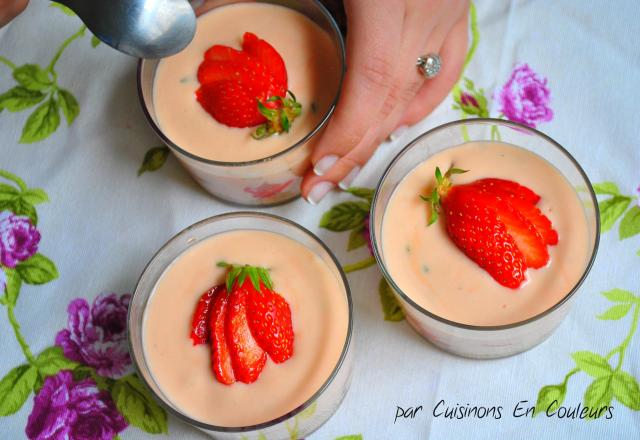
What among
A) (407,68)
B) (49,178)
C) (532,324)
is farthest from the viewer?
(49,178)

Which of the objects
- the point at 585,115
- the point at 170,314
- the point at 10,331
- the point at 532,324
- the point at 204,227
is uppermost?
the point at 585,115

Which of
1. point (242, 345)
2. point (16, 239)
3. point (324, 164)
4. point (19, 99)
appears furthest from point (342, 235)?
point (19, 99)

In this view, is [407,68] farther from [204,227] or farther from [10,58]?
[10,58]

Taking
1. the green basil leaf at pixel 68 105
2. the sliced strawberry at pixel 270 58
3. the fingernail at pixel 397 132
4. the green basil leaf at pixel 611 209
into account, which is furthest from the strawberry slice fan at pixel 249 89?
the green basil leaf at pixel 611 209

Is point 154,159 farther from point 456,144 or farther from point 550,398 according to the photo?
point 550,398

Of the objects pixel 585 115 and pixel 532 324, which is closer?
pixel 532 324

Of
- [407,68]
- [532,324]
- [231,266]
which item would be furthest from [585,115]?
[231,266]

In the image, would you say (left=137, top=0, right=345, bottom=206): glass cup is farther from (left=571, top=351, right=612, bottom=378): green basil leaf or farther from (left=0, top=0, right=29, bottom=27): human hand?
(left=571, top=351, right=612, bottom=378): green basil leaf

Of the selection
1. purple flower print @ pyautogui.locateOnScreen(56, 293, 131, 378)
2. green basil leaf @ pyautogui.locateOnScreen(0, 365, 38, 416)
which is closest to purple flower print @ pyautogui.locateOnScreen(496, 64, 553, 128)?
purple flower print @ pyautogui.locateOnScreen(56, 293, 131, 378)
